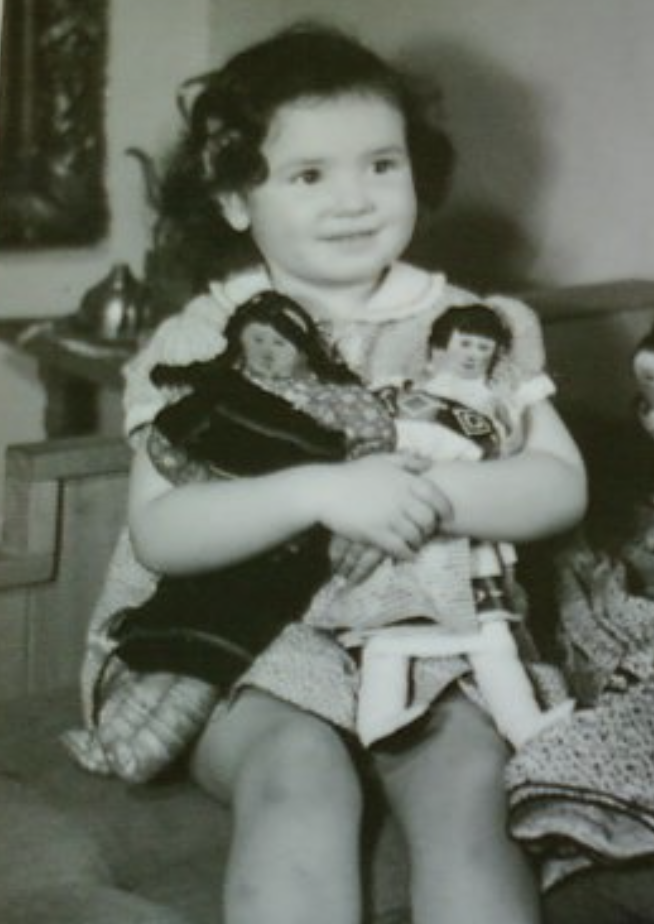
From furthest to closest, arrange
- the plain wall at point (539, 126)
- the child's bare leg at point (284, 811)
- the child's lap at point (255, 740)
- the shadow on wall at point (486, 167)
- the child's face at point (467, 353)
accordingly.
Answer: the shadow on wall at point (486, 167) → the plain wall at point (539, 126) → the child's face at point (467, 353) → the child's lap at point (255, 740) → the child's bare leg at point (284, 811)

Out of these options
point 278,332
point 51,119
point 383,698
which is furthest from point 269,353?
point 51,119

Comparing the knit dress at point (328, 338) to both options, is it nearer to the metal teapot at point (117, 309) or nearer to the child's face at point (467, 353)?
the child's face at point (467, 353)

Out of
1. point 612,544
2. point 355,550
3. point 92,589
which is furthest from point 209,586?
point 612,544

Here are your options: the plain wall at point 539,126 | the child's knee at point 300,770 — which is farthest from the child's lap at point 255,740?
the plain wall at point 539,126

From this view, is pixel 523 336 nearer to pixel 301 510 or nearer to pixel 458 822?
pixel 301 510

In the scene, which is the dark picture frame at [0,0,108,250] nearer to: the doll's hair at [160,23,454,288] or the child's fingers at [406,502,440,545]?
the doll's hair at [160,23,454,288]

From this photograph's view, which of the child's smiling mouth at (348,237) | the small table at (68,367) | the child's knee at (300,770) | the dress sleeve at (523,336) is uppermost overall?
the child's smiling mouth at (348,237)
